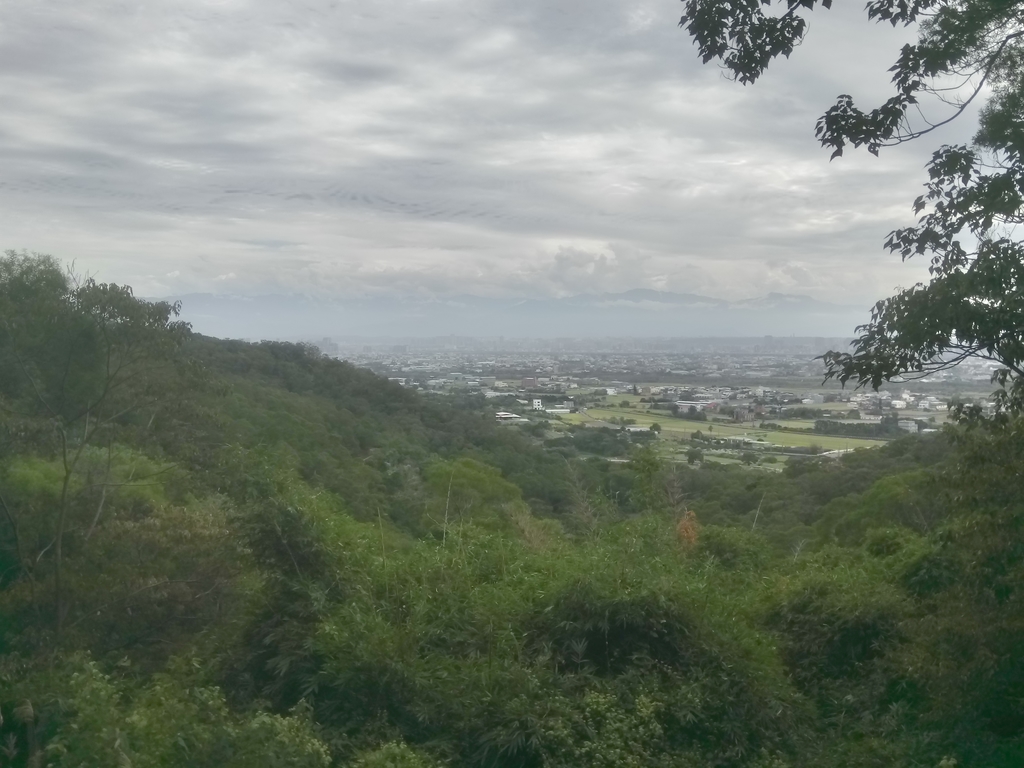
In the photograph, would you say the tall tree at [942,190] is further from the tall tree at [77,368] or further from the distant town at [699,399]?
the tall tree at [77,368]

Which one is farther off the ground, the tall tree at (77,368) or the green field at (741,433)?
the tall tree at (77,368)

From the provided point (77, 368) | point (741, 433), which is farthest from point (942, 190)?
point (741, 433)

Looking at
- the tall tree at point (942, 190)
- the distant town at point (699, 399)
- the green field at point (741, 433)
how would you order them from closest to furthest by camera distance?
1. the tall tree at point (942, 190)
2. the distant town at point (699, 399)
3. the green field at point (741, 433)

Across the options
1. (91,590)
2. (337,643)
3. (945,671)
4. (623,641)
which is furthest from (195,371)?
(945,671)

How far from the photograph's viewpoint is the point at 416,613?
7.88 meters

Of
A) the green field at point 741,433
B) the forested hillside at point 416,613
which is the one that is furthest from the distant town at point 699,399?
the forested hillside at point 416,613

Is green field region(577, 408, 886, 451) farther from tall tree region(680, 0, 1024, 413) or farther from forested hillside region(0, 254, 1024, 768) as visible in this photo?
tall tree region(680, 0, 1024, 413)

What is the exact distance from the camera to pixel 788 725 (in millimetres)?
7246

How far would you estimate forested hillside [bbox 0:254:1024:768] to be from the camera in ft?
20.5

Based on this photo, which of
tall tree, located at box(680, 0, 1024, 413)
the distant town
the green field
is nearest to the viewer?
tall tree, located at box(680, 0, 1024, 413)

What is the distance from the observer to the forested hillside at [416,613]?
624cm

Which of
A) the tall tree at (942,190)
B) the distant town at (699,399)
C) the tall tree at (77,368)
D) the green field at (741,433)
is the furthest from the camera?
the green field at (741,433)

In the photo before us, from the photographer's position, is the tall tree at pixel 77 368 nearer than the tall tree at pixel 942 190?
No

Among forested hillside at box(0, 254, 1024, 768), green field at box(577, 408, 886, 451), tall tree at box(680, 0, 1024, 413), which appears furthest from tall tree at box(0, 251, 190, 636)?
green field at box(577, 408, 886, 451)
